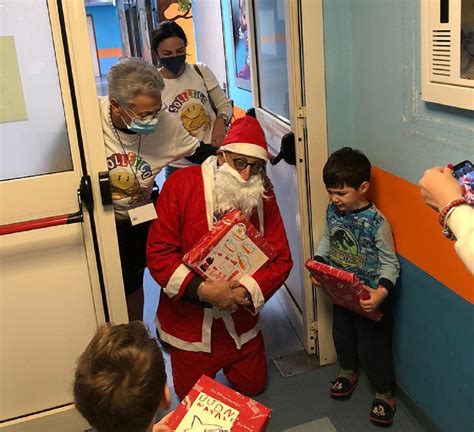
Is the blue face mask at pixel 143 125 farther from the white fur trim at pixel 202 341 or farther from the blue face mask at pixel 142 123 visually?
the white fur trim at pixel 202 341

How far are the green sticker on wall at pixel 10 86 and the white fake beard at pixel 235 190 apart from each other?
724 millimetres

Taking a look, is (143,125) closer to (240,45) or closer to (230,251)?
(230,251)

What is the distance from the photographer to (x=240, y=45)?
358cm

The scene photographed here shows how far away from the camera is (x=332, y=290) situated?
211 centimetres

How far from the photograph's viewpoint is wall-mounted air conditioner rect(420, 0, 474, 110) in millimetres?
1387

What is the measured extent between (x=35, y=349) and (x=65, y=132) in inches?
33.6

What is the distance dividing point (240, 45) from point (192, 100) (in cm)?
86

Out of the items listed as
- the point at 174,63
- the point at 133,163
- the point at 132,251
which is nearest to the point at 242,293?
the point at 132,251

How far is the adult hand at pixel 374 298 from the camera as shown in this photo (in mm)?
1974

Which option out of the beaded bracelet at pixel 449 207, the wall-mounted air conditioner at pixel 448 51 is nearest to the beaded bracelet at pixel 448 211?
the beaded bracelet at pixel 449 207

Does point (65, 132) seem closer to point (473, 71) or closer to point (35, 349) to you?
point (35, 349)

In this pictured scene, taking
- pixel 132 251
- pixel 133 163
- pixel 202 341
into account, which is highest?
pixel 133 163

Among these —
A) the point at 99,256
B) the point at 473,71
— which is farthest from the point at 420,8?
the point at 99,256

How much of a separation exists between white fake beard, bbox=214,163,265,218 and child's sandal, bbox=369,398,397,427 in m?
0.94
